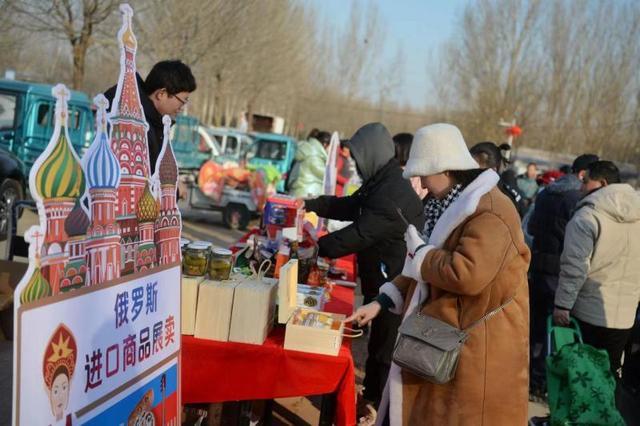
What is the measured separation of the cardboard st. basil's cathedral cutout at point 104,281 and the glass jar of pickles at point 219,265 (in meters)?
0.33

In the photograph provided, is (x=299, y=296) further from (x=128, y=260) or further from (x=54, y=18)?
(x=54, y=18)

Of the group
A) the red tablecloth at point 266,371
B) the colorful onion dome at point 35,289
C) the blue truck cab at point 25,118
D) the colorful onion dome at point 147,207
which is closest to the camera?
the colorful onion dome at point 35,289

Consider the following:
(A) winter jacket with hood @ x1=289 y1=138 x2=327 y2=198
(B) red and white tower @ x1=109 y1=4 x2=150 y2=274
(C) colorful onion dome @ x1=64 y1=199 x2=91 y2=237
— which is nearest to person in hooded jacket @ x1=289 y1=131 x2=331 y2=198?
(A) winter jacket with hood @ x1=289 y1=138 x2=327 y2=198

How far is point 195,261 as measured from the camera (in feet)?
8.78

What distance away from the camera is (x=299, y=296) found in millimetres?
3170

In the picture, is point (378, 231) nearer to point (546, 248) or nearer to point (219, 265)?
point (219, 265)

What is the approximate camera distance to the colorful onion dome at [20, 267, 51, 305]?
150 cm

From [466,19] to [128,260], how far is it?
33.4m

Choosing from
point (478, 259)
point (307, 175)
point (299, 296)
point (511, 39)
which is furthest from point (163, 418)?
point (511, 39)

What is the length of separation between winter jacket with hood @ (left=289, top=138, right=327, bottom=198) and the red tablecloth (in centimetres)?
585

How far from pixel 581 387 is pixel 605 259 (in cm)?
96

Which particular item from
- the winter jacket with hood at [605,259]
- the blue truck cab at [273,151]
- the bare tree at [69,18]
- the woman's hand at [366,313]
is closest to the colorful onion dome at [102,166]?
the woman's hand at [366,313]

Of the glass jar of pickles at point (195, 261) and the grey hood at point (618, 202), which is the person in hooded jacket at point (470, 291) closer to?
the glass jar of pickles at point (195, 261)

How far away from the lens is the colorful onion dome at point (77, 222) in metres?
1.65
